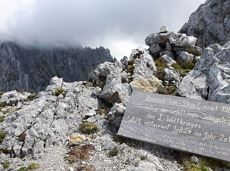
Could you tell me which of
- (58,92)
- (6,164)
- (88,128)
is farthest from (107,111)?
(6,164)

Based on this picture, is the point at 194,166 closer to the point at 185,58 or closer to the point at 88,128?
the point at 88,128

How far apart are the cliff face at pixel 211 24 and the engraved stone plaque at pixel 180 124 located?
18.5 metres

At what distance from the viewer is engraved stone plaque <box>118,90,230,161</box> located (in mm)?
24969

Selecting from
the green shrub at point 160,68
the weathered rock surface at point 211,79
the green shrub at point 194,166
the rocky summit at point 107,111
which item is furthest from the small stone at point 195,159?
the green shrub at point 160,68

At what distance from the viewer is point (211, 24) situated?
4559 centimetres

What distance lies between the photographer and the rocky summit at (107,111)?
24.9m

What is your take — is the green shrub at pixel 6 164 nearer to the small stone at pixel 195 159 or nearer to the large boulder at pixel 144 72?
the small stone at pixel 195 159

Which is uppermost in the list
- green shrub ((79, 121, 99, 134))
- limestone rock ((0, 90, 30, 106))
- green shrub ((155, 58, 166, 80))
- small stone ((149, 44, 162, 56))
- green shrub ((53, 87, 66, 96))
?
small stone ((149, 44, 162, 56))

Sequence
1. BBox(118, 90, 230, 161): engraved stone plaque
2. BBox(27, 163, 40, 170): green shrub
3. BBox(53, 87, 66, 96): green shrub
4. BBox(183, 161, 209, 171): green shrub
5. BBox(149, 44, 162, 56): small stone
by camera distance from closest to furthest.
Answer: BBox(183, 161, 209, 171): green shrub, BBox(27, 163, 40, 170): green shrub, BBox(118, 90, 230, 161): engraved stone plaque, BBox(53, 87, 66, 96): green shrub, BBox(149, 44, 162, 56): small stone

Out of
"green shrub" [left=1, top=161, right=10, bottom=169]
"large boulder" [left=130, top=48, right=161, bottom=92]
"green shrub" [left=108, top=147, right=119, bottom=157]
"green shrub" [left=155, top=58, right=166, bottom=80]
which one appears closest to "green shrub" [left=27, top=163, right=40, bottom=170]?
"green shrub" [left=1, top=161, right=10, bottom=169]

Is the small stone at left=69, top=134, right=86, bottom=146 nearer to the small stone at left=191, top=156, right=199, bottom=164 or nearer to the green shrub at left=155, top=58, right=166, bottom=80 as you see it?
the small stone at left=191, top=156, right=199, bottom=164

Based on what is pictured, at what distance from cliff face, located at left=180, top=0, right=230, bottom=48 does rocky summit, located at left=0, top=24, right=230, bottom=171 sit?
19.7 feet

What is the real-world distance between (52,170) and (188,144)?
28.0ft

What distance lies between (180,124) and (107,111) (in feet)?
21.8
